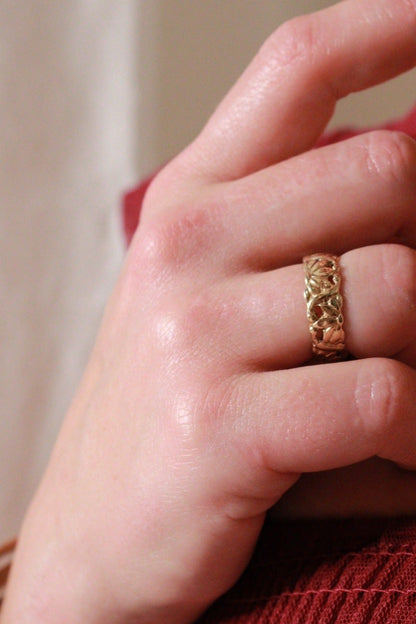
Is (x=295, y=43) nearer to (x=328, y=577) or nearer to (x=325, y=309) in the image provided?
(x=325, y=309)

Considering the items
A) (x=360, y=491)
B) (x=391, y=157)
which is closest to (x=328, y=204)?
(x=391, y=157)

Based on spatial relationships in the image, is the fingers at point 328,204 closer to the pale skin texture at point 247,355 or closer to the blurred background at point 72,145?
the pale skin texture at point 247,355

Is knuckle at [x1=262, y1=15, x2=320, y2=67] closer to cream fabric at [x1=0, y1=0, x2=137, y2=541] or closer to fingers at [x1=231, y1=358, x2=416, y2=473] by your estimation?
fingers at [x1=231, y1=358, x2=416, y2=473]

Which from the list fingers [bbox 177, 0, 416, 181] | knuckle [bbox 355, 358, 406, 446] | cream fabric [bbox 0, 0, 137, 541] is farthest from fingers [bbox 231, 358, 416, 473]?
cream fabric [bbox 0, 0, 137, 541]

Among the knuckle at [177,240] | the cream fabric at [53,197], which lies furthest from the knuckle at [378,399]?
the cream fabric at [53,197]

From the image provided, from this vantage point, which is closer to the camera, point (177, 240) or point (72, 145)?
point (177, 240)
